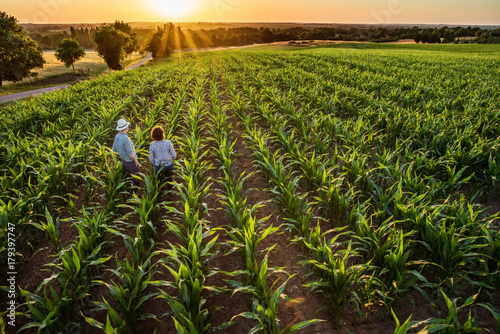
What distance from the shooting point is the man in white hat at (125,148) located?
5.43 meters

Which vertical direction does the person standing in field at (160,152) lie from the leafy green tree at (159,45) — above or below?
below

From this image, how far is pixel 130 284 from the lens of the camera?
9.79 feet

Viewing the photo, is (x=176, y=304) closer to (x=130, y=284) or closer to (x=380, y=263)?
(x=130, y=284)

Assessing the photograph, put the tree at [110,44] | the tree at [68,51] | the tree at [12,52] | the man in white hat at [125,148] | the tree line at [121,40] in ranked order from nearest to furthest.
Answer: the man in white hat at [125,148]
the tree at [12,52]
the tree line at [121,40]
the tree at [68,51]
the tree at [110,44]

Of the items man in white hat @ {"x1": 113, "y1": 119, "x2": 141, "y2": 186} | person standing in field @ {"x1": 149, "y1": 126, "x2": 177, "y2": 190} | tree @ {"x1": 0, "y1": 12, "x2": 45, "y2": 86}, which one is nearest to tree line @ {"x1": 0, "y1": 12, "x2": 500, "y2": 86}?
tree @ {"x1": 0, "y1": 12, "x2": 45, "y2": 86}

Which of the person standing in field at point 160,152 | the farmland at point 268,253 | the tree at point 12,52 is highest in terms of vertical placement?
the tree at point 12,52

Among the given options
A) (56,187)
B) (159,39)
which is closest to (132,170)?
(56,187)

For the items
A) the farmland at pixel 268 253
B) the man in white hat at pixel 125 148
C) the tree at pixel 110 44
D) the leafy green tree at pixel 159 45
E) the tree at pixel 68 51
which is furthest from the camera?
the leafy green tree at pixel 159 45

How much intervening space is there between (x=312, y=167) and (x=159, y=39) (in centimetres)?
7071

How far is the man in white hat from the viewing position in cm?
543

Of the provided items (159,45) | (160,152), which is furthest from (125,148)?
(159,45)

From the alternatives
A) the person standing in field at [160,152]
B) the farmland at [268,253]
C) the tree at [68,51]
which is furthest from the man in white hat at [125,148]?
the tree at [68,51]

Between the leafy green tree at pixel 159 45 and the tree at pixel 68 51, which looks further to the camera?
the leafy green tree at pixel 159 45

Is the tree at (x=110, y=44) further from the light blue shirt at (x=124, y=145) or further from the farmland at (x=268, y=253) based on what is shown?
the light blue shirt at (x=124, y=145)
